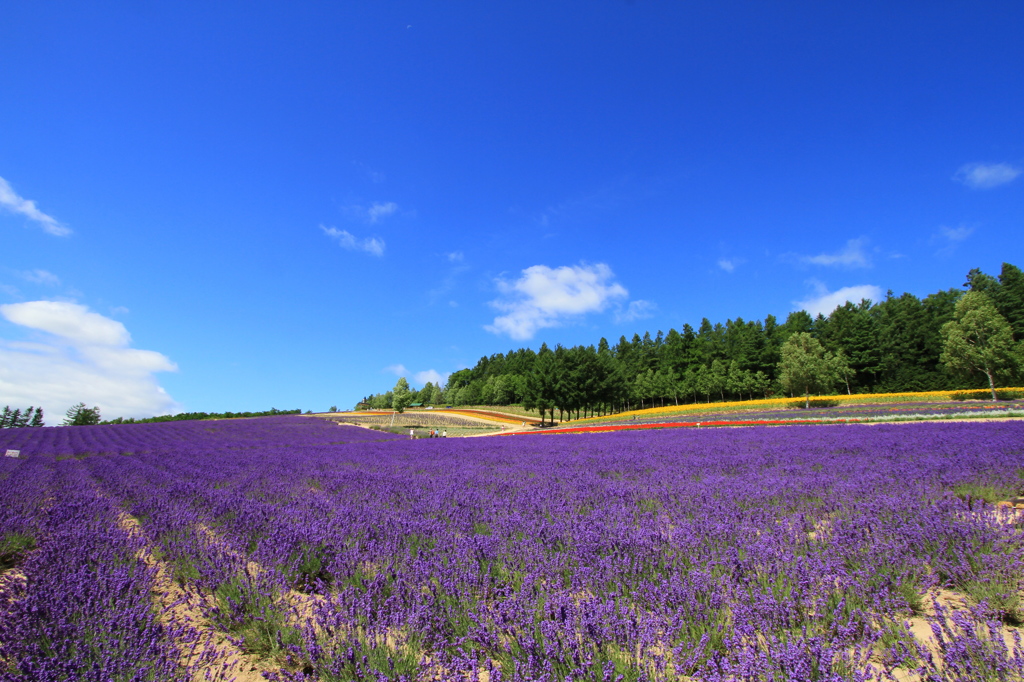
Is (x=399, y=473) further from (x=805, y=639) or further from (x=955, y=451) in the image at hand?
(x=955, y=451)

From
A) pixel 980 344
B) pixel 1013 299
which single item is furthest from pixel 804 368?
pixel 1013 299

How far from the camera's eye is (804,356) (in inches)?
1634

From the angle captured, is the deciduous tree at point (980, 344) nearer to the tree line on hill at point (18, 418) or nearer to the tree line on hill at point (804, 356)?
the tree line on hill at point (804, 356)

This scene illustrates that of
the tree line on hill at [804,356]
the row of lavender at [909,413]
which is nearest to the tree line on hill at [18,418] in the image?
the tree line on hill at [804,356]

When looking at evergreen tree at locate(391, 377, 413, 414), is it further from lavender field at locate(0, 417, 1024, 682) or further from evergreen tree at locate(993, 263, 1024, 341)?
evergreen tree at locate(993, 263, 1024, 341)

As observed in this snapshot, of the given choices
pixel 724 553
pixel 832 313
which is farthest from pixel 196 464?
pixel 832 313

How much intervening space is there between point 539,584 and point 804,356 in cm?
4812

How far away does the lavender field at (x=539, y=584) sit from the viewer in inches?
85.1

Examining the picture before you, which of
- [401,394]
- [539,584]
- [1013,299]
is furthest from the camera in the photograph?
[1013,299]

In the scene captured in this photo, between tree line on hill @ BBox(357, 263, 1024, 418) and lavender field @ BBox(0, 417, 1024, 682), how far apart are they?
124 ft

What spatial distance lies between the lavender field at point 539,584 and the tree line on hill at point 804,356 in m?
Result: 37.7

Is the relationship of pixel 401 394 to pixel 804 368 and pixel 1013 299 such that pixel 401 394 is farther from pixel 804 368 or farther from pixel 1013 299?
pixel 1013 299

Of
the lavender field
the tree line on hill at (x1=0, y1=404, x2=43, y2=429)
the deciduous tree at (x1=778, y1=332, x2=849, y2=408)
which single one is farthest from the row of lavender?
the tree line on hill at (x1=0, y1=404, x2=43, y2=429)

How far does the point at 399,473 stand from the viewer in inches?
339
